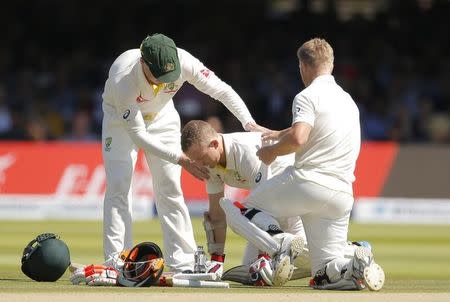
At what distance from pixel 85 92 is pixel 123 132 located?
10.9 meters

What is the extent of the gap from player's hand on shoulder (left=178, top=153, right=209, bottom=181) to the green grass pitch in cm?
78

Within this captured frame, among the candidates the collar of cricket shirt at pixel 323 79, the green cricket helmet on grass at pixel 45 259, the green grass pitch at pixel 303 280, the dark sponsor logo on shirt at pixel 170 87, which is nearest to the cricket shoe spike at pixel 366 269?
the green grass pitch at pixel 303 280

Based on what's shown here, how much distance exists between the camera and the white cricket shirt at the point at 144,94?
8.10 meters

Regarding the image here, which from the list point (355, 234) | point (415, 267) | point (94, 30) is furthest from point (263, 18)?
point (415, 267)

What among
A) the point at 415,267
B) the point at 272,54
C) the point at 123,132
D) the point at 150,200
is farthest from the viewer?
the point at 272,54

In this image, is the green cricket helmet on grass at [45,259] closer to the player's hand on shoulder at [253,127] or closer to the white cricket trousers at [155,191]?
the white cricket trousers at [155,191]

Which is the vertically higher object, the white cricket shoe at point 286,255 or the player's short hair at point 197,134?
the player's short hair at point 197,134

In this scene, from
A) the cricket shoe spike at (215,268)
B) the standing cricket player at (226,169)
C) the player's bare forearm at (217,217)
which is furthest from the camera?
the player's bare forearm at (217,217)

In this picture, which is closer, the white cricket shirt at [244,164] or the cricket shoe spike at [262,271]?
the cricket shoe spike at [262,271]

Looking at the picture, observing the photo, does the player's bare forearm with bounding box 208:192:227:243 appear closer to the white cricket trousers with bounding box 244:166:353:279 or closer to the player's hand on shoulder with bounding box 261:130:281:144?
the white cricket trousers with bounding box 244:166:353:279

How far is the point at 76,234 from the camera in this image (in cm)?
1426

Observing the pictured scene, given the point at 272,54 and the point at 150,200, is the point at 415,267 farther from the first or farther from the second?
the point at 272,54

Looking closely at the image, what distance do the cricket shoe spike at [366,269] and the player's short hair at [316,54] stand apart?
4.13 feet

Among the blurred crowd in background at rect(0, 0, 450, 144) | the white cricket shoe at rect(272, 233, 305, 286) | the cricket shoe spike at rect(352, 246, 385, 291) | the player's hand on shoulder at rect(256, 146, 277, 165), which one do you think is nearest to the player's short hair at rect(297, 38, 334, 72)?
the player's hand on shoulder at rect(256, 146, 277, 165)
